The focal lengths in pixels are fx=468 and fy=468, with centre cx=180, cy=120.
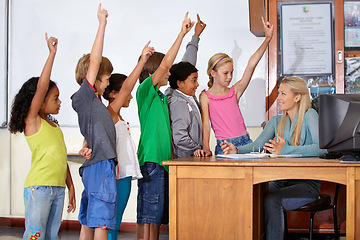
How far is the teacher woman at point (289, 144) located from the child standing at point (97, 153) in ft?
2.76

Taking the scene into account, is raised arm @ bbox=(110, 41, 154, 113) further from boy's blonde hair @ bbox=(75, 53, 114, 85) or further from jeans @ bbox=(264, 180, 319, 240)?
jeans @ bbox=(264, 180, 319, 240)

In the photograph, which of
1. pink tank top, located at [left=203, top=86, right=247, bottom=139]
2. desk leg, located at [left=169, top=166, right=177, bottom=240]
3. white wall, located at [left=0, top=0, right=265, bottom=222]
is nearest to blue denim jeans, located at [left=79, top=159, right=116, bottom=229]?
desk leg, located at [left=169, top=166, right=177, bottom=240]

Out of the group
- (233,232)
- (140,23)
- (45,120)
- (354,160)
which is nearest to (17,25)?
(140,23)

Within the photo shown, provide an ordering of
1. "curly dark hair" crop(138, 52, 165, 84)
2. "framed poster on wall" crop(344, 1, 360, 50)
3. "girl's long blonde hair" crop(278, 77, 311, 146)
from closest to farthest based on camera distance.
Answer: "girl's long blonde hair" crop(278, 77, 311, 146) → "curly dark hair" crop(138, 52, 165, 84) → "framed poster on wall" crop(344, 1, 360, 50)

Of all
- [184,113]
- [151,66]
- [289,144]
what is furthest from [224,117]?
[151,66]

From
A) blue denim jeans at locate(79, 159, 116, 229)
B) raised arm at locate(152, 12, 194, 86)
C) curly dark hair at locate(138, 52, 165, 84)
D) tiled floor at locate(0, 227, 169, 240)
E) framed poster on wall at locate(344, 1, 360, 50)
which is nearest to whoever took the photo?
blue denim jeans at locate(79, 159, 116, 229)

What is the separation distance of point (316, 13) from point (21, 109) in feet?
7.84

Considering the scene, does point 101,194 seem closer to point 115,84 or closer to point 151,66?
point 115,84

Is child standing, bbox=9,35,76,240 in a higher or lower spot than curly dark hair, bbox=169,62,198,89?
lower

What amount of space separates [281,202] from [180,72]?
111 cm

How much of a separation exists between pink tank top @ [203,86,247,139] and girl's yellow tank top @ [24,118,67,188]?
1122 millimetres

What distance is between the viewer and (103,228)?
245 centimetres

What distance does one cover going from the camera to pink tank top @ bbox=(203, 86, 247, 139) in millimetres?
3348

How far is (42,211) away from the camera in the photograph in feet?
8.39
